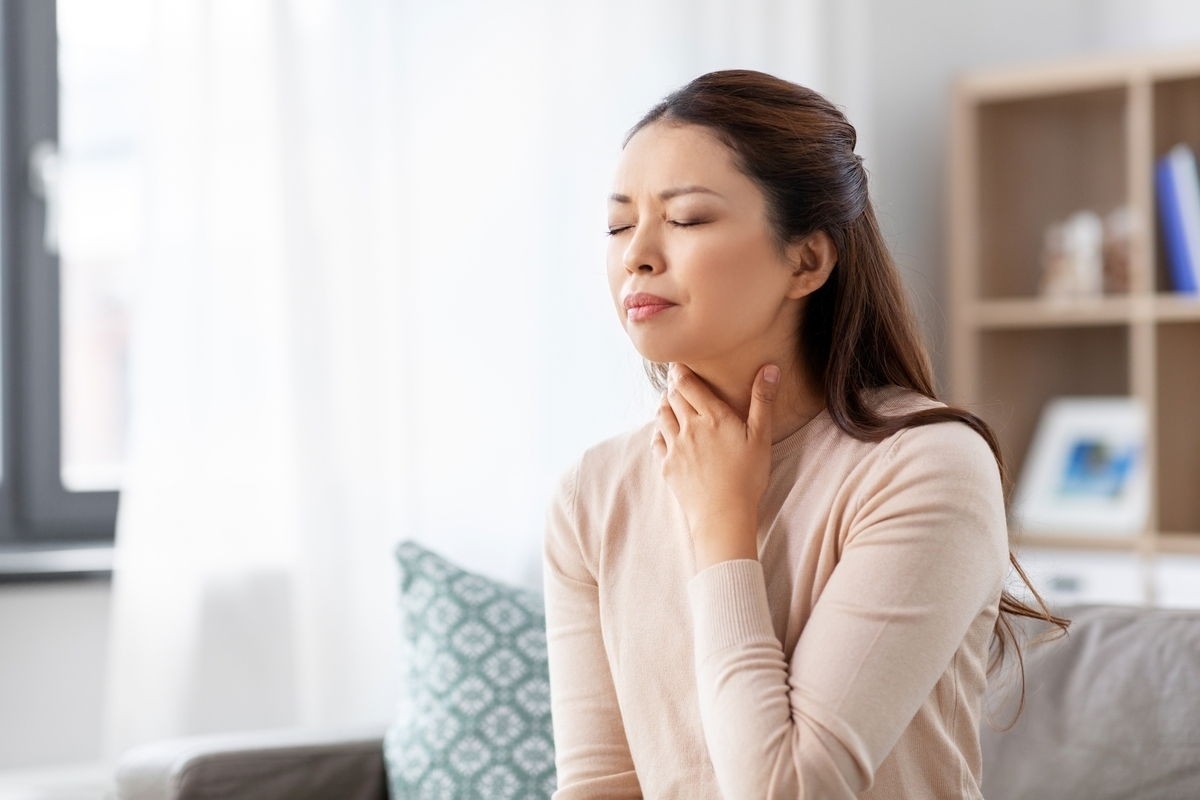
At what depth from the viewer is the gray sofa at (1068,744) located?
1.65 meters

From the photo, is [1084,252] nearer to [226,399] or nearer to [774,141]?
[226,399]

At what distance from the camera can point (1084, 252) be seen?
10.9 ft

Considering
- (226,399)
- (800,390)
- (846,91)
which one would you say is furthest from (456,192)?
(800,390)

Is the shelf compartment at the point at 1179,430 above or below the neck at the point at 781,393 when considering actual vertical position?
below

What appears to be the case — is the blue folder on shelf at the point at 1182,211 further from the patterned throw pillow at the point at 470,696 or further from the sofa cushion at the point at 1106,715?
the patterned throw pillow at the point at 470,696

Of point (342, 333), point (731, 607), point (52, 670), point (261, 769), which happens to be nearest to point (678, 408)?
point (731, 607)

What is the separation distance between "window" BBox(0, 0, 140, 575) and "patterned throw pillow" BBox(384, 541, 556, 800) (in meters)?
1.00

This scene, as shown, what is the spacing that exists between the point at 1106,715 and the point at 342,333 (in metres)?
1.44

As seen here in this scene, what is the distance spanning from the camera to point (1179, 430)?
10.6 feet

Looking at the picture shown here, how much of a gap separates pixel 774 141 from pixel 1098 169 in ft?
8.34

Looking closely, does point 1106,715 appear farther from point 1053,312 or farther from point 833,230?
point 1053,312

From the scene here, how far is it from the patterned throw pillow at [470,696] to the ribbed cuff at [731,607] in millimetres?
745

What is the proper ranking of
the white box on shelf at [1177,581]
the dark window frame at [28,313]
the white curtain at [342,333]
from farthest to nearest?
the white box on shelf at [1177,581], the dark window frame at [28,313], the white curtain at [342,333]

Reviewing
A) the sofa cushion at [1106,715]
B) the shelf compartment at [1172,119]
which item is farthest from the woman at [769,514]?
the shelf compartment at [1172,119]
